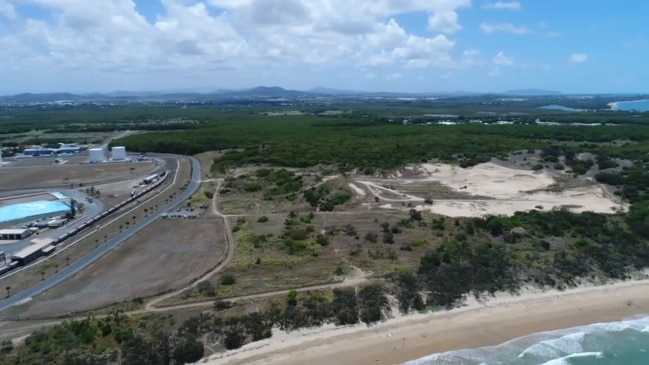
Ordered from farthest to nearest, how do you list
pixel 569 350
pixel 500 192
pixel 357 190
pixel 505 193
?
A: pixel 357 190 → pixel 500 192 → pixel 505 193 → pixel 569 350

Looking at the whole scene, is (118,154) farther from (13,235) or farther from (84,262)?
(84,262)

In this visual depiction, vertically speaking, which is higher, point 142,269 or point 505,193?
point 505,193

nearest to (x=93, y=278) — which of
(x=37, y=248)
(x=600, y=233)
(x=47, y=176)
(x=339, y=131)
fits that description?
(x=37, y=248)

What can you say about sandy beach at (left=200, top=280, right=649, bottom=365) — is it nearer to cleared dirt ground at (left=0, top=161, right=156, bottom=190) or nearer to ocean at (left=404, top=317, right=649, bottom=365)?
ocean at (left=404, top=317, right=649, bottom=365)

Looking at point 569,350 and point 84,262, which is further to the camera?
point 84,262

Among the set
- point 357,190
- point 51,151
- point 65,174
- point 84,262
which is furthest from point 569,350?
point 51,151
